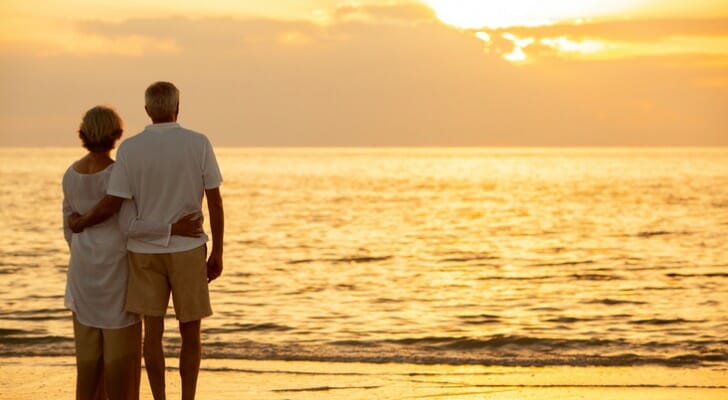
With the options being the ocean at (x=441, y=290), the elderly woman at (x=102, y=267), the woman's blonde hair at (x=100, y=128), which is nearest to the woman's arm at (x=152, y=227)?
the elderly woman at (x=102, y=267)

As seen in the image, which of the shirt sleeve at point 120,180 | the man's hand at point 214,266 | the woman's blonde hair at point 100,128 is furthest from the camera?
the man's hand at point 214,266

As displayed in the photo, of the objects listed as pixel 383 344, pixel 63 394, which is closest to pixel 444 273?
pixel 383 344

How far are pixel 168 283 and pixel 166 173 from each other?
65cm

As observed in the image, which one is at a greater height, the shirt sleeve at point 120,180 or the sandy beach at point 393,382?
the shirt sleeve at point 120,180

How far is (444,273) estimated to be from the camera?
22.6 m

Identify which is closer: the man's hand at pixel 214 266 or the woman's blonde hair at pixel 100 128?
the woman's blonde hair at pixel 100 128

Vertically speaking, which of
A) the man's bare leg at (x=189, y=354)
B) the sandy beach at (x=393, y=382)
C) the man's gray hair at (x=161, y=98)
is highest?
the man's gray hair at (x=161, y=98)

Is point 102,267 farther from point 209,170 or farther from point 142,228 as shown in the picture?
point 209,170

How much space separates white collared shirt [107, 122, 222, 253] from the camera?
554cm

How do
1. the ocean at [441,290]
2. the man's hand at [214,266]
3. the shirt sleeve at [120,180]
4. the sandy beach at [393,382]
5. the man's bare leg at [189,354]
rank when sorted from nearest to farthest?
the shirt sleeve at [120,180] → the man's hand at [214,266] → the man's bare leg at [189,354] → the sandy beach at [393,382] → the ocean at [441,290]

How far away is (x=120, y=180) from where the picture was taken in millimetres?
5477

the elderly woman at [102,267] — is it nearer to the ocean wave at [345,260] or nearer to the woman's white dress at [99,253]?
the woman's white dress at [99,253]

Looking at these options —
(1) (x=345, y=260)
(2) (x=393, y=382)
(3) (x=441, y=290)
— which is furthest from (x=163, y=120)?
(1) (x=345, y=260)

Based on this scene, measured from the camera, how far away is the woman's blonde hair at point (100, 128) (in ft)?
17.5
